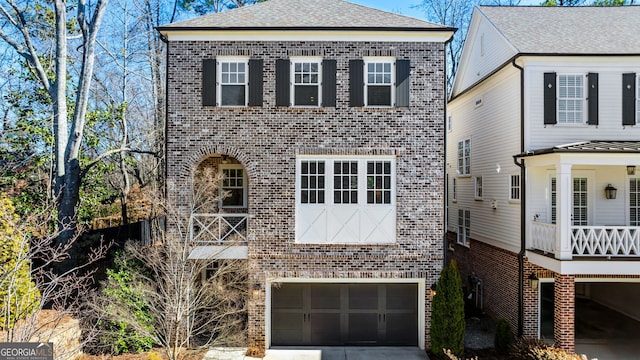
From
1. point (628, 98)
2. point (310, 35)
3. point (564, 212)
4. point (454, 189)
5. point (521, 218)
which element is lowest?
point (521, 218)

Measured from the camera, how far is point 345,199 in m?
11.7

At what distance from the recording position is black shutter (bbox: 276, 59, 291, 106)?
1173 cm

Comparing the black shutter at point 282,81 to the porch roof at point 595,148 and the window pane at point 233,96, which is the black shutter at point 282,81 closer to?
the window pane at point 233,96

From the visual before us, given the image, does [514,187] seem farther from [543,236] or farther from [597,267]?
[597,267]

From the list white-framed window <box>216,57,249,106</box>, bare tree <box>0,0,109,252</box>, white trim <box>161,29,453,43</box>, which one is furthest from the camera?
bare tree <box>0,0,109,252</box>

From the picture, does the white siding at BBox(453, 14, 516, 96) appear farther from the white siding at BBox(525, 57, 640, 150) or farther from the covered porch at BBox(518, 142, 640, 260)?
the covered porch at BBox(518, 142, 640, 260)

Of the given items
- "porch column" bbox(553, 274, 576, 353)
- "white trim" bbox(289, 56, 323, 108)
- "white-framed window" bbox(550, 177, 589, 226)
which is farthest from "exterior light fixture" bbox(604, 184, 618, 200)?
"white trim" bbox(289, 56, 323, 108)

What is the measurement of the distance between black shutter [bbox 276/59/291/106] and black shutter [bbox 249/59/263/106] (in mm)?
486

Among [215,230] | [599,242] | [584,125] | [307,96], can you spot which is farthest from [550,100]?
[215,230]

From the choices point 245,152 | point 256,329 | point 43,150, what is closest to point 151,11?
point 43,150

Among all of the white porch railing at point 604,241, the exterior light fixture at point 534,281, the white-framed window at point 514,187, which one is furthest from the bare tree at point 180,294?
the white porch railing at point 604,241

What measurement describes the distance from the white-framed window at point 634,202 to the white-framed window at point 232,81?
464 inches

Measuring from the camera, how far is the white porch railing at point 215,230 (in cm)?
1134

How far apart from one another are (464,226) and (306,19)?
413 inches
